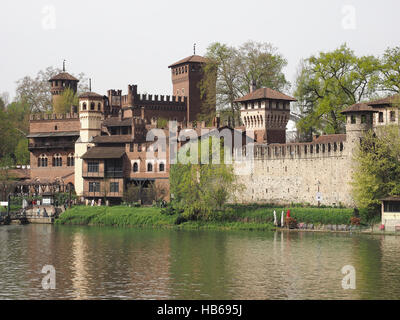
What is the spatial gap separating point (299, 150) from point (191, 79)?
98.2 ft

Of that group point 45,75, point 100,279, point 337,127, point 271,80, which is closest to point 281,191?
point 337,127

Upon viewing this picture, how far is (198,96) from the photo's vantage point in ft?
287

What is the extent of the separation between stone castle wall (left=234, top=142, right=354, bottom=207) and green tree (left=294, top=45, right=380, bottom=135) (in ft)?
25.4

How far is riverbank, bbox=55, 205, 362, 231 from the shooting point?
52.4m

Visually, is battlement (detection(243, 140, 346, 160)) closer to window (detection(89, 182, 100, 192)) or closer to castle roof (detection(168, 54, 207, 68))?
window (detection(89, 182, 100, 192))

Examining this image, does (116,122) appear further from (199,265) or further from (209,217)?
(199,265)

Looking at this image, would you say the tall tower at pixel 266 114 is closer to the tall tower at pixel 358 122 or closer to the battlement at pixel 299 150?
the battlement at pixel 299 150

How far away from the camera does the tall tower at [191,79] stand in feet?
281

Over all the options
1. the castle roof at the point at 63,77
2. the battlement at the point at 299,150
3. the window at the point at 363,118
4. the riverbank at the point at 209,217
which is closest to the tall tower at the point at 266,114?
the battlement at the point at 299,150

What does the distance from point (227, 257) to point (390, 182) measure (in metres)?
15.4

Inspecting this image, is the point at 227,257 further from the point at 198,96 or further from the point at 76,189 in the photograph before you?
the point at 198,96

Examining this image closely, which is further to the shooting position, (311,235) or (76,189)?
(76,189)

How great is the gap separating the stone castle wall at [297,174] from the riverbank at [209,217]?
7.59ft

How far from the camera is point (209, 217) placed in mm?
56531
